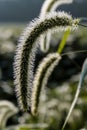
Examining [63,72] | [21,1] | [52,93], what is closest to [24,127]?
[52,93]

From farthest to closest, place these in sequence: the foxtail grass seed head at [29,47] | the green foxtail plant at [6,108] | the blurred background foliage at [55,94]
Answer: the blurred background foliage at [55,94]
the green foxtail plant at [6,108]
the foxtail grass seed head at [29,47]

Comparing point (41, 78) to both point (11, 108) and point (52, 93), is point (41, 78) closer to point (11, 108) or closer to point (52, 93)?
point (11, 108)

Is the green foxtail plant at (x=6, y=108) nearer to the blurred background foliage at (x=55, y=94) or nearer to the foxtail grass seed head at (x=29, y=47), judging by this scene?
the blurred background foliage at (x=55, y=94)

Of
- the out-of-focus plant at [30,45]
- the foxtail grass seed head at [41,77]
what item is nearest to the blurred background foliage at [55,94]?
the foxtail grass seed head at [41,77]

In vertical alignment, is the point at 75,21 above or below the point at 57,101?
below

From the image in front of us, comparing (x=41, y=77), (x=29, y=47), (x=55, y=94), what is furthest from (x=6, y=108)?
(x=55, y=94)

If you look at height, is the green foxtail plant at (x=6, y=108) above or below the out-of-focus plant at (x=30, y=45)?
above
